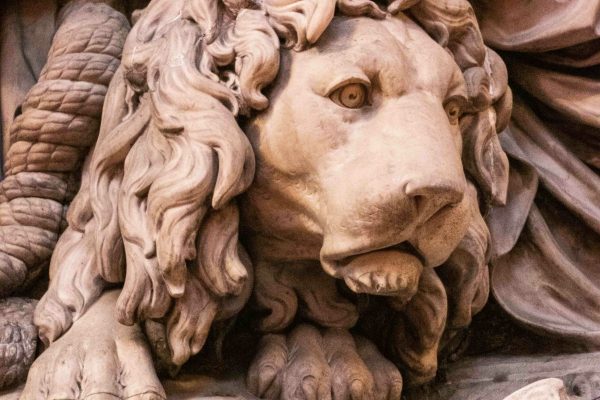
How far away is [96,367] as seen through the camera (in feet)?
4.48

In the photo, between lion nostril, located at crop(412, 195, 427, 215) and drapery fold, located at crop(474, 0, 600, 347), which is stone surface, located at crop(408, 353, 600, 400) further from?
lion nostril, located at crop(412, 195, 427, 215)

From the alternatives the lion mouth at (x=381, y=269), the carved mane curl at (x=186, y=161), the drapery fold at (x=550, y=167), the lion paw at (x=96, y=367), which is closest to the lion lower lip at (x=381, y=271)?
the lion mouth at (x=381, y=269)

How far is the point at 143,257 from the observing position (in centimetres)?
139

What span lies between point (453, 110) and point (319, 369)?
36 cm

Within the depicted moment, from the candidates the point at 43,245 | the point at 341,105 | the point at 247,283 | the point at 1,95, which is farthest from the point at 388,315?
the point at 1,95

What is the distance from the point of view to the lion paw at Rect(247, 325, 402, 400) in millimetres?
1456

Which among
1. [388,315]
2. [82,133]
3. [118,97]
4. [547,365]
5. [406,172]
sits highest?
[406,172]

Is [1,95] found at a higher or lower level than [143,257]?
lower

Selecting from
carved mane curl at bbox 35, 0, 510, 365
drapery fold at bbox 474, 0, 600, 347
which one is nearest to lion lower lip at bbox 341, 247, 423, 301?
carved mane curl at bbox 35, 0, 510, 365

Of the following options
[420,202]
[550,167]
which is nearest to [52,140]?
[420,202]

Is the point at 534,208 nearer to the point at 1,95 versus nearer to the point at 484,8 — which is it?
the point at 484,8

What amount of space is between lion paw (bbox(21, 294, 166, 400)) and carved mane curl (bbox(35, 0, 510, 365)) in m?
0.04

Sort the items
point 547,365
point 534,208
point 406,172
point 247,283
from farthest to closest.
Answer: point 534,208 → point 547,365 → point 247,283 → point 406,172

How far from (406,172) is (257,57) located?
23 cm
